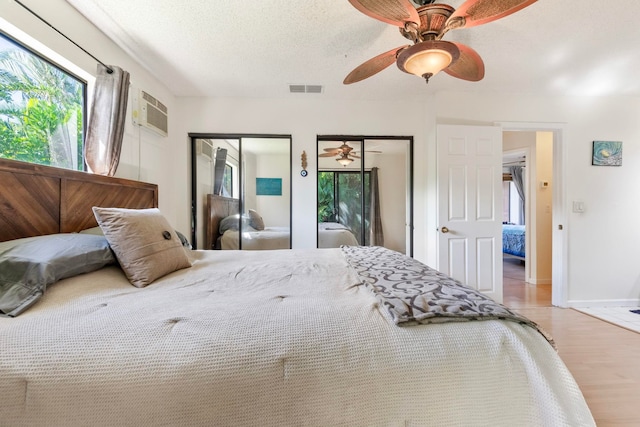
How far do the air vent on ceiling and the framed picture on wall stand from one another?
10.7ft

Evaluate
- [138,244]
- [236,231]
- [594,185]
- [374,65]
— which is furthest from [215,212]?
[594,185]

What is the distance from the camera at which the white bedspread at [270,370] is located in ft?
2.00

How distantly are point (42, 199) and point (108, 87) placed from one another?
3.40 feet

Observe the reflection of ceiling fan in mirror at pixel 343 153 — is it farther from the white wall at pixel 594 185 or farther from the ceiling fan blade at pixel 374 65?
the ceiling fan blade at pixel 374 65

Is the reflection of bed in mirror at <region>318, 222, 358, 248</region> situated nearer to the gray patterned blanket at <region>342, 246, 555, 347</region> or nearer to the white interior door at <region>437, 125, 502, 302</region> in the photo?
the white interior door at <region>437, 125, 502, 302</region>

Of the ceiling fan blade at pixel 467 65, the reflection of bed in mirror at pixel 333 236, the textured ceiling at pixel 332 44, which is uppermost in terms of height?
the textured ceiling at pixel 332 44

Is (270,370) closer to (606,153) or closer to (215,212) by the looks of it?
(215,212)

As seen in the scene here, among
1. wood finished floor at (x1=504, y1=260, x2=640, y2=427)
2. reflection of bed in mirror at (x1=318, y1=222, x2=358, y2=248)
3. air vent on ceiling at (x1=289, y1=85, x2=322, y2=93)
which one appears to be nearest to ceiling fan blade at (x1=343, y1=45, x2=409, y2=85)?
air vent on ceiling at (x1=289, y1=85, x2=322, y2=93)

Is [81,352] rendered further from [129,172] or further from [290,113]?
[290,113]

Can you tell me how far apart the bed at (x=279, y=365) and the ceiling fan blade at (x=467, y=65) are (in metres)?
1.52

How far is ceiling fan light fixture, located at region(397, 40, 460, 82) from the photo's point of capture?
1379mm

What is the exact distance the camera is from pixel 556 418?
691mm

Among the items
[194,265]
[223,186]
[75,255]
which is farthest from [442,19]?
[223,186]

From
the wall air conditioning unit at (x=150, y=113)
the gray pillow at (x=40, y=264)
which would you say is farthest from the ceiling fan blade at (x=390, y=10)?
the wall air conditioning unit at (x=150, y=113)
